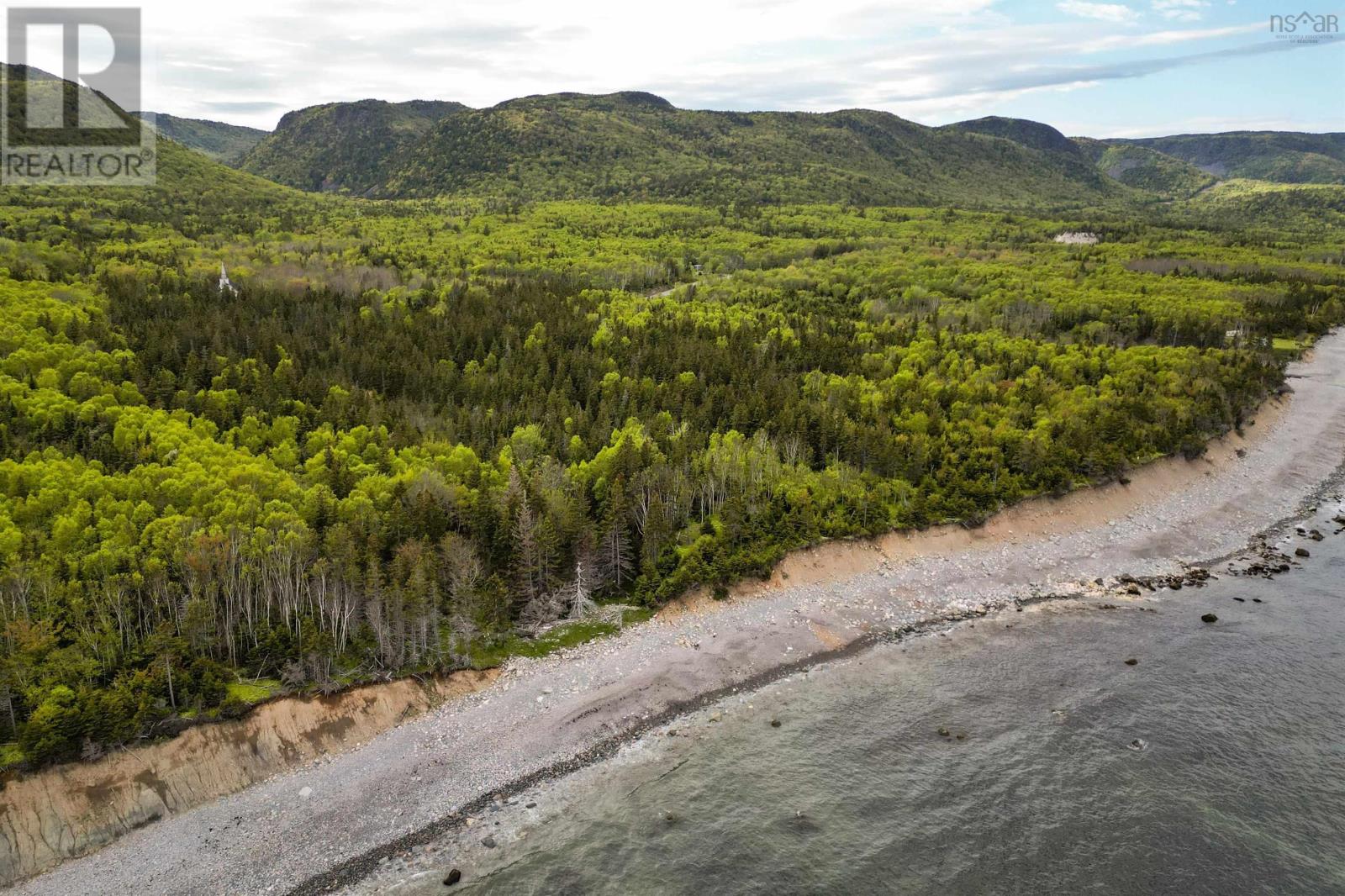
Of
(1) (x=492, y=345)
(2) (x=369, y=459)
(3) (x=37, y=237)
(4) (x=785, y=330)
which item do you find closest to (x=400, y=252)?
(3) (x=37, y=237)

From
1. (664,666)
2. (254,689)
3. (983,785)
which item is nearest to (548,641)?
(664,666)

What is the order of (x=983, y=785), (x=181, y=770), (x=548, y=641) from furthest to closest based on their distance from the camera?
(x=548, y=641)
(x=983, y=785)
(x=181, y=770)

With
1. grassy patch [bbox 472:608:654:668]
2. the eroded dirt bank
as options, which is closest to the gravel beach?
the eroded dirt bank

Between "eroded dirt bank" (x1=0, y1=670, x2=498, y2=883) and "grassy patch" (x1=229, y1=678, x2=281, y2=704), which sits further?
"grassy patch" (x1=229, y1=678, x2=281, y2=704)

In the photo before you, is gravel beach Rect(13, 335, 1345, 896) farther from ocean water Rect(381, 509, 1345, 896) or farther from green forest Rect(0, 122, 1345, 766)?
green forest Rect(0, 122, 1345, 766)

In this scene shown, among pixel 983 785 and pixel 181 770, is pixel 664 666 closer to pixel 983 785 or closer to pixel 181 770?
pixel 983 785

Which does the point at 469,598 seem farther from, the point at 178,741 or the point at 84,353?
the point at 84,353

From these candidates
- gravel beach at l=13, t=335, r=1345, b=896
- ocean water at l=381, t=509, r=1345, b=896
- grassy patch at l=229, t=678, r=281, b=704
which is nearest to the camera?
ocean water at l=381, t=509, r=1345, b=896
